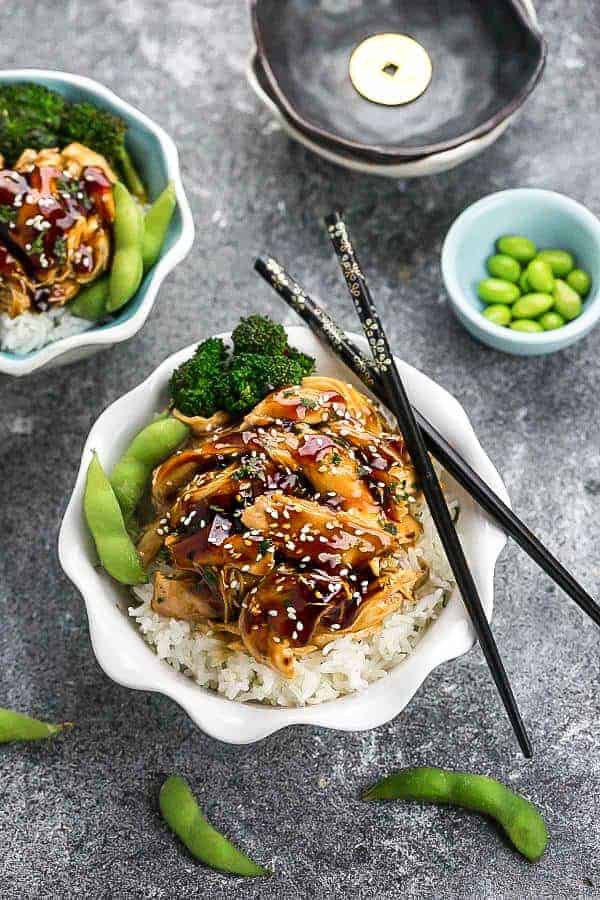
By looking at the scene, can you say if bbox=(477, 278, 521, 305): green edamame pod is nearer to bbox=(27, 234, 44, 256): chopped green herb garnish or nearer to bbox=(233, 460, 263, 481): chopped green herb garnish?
bbox=(233, 460, 263, 481): chopped green herb garnish

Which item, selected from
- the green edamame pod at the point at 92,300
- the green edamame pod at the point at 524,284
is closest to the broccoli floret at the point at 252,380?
the green edamame pod at the point at 92,300

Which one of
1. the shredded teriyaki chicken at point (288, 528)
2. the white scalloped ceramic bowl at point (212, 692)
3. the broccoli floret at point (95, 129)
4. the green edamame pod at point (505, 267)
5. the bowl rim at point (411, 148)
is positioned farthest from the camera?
the green edamame pod at point (505, 267)

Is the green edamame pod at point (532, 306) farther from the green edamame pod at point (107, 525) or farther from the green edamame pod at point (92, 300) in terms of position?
the green edamame pod at point (107, 525)

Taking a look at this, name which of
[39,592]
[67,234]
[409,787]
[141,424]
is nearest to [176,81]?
[67,234]

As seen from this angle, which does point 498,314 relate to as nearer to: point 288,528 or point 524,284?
point 524,284

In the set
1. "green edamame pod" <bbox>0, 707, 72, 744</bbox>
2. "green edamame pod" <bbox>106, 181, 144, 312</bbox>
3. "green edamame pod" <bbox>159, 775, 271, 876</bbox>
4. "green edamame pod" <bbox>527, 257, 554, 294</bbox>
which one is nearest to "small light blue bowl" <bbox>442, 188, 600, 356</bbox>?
"green edamame pod" <bbox>527, 257, 554, 294</bbox>

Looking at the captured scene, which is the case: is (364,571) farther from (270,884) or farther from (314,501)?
(270,884)

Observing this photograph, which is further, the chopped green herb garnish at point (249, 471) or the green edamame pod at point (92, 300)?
the green edamame pod at point (92, 300)
